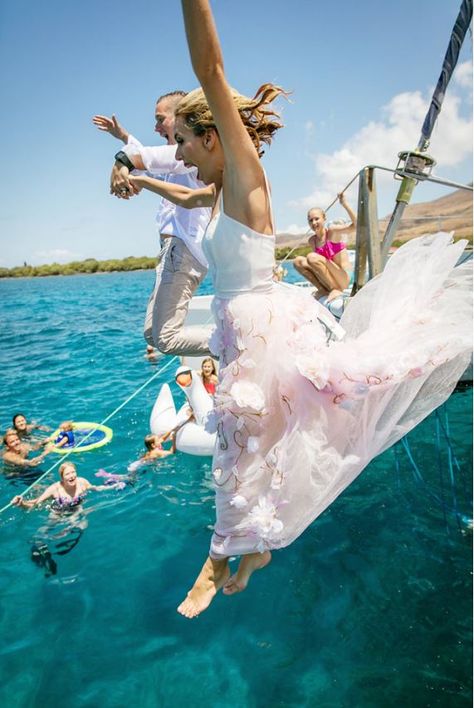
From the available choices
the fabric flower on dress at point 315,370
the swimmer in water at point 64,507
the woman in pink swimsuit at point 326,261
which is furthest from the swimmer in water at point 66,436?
the fabric flower on dress at point 315,370

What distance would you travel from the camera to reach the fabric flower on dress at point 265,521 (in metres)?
2.08

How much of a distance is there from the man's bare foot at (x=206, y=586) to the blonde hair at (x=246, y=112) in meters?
1.86

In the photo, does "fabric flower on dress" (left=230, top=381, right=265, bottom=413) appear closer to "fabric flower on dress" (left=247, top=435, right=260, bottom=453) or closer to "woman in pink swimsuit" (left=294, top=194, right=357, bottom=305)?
"fabric flower on dress" (left=247, top=435, right=260, bottom=453)

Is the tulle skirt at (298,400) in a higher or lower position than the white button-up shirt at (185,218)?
lower

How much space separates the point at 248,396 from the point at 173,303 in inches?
58.6

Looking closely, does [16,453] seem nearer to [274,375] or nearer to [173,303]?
[173,303]

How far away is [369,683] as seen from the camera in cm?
370

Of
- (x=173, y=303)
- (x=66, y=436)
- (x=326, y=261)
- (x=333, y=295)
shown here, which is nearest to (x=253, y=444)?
(x=173, y=303)

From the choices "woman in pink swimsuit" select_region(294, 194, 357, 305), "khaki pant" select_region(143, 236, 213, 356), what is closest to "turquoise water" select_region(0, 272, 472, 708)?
"khaki pant" select_region(143, 236, 213, 356)

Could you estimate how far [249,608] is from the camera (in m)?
4.59

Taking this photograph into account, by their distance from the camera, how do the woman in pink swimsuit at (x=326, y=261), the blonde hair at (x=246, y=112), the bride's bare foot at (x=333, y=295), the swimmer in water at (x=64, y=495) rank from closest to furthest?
the blonde hair at (x=246, y=112), the bride's bare foot at (x=333, y=295), the woman in pink swimsuit at (x=326, y=261), the swimmer in water at (x=64, y=495)

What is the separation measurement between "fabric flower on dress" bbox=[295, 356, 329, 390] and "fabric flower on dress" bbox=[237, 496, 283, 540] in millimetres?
556

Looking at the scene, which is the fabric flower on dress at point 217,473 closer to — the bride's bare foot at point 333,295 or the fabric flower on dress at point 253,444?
the fabric flower on dress at point 253,444

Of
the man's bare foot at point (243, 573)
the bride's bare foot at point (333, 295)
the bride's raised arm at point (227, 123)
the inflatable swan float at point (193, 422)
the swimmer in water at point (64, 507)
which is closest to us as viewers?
the bride's raised arm at point (227, 123)
